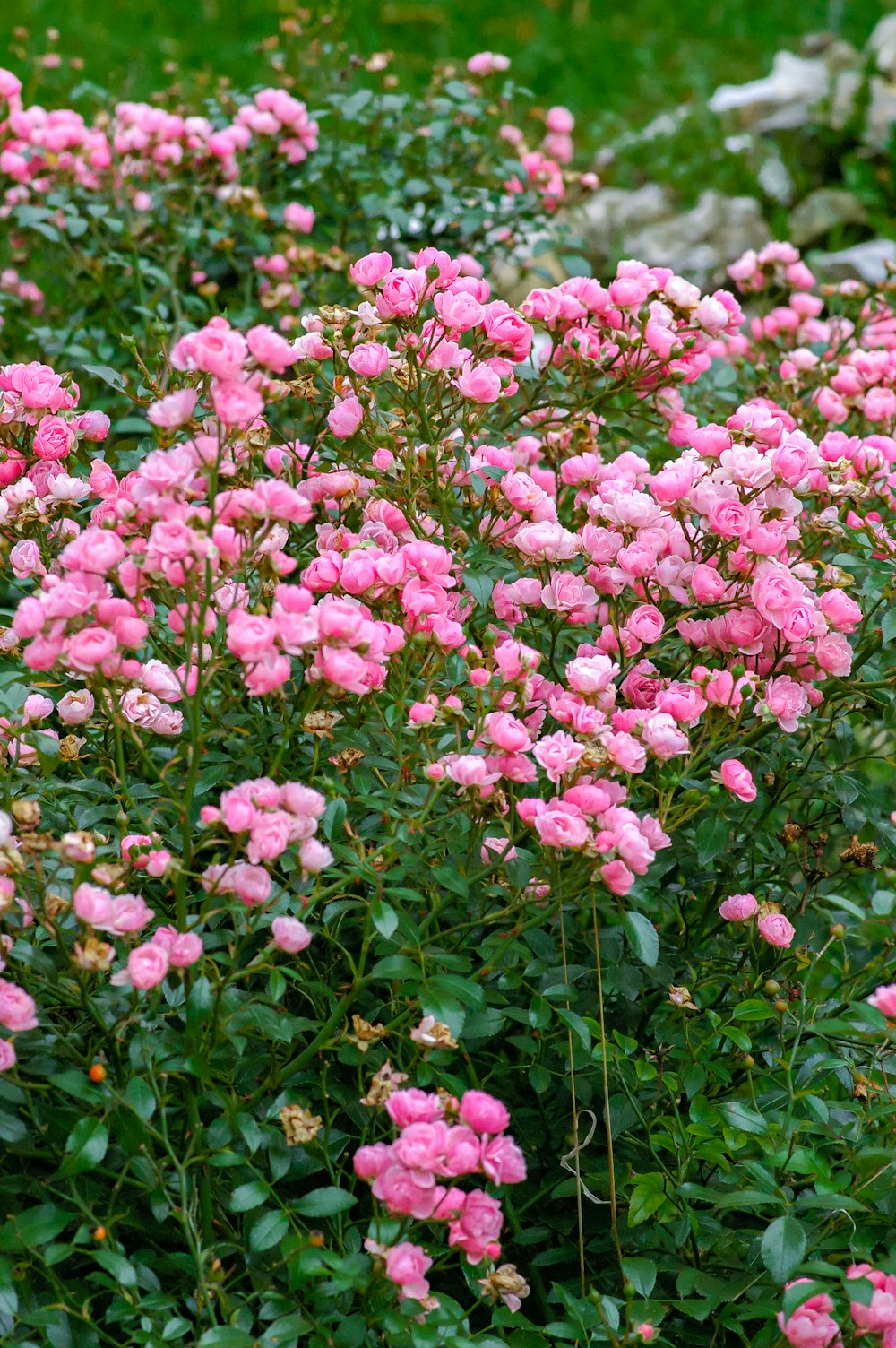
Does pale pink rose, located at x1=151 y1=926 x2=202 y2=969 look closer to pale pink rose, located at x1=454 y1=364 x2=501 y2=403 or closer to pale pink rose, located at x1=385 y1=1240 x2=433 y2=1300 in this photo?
pale pink rose, located at x1=385 y1=1240 x2=433 y2=1300

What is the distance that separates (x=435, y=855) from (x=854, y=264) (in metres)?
3.83

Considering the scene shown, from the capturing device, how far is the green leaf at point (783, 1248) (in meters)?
1.45

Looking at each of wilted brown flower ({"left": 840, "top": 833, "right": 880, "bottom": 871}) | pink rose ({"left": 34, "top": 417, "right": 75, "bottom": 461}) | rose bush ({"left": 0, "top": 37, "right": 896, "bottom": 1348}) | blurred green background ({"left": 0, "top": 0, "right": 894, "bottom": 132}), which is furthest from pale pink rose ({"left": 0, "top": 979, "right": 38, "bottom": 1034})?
blurred green background ({"left": 0, "top": 0, "right": 894, "bottom": 132})

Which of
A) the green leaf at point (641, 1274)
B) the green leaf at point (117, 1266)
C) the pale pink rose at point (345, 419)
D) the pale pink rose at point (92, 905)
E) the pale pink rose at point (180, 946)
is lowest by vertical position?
the green leaf at point (641, 1274)

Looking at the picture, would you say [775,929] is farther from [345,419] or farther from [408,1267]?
[345,419]

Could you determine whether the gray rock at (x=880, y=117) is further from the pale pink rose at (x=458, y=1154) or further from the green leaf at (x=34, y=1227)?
the green leaf at (x=34, y=1227)

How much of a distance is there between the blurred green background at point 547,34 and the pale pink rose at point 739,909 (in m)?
5.32

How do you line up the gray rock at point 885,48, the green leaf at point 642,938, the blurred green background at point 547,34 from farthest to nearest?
the blurred green background at point 547,34, the gray rock at point 885,48, the green leaf at point 642,938

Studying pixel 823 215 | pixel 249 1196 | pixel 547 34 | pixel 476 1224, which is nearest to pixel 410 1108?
pixel 476 1224

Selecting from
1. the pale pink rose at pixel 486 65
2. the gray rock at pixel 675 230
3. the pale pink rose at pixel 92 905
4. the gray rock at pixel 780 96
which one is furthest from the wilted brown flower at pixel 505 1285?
the gray rock at pixel 780 96

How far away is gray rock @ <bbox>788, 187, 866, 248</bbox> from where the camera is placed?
5465mm

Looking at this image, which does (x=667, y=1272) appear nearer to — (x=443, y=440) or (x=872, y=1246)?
(x=872, y=1246)

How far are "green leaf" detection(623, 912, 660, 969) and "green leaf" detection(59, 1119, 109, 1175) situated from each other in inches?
Answer: 24.0

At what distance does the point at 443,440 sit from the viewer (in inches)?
76.5
